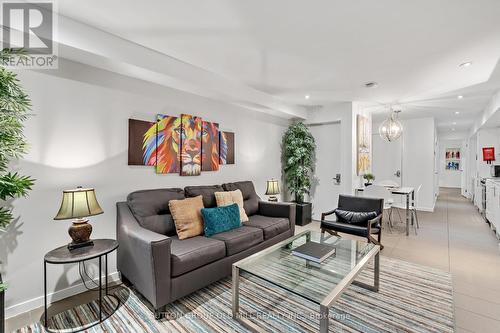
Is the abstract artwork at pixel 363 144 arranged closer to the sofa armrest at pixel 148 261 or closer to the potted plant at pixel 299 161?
the potted plant at pixel 299 161

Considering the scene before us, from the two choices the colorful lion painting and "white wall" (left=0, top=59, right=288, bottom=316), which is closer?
"white wall" (left=0, top=59, right=288, bottom=316)

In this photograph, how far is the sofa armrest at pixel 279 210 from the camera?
3.68 meters

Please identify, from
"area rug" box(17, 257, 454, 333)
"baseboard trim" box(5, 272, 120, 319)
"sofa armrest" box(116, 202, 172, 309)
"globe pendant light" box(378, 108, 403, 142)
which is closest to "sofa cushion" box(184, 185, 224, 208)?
"sofa armrest" box(116, 202, 172, 309)

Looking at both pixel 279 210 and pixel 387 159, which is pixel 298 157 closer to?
pixel 279 210

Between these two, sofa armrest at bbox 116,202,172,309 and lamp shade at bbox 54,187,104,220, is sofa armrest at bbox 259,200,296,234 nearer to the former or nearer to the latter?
sofa armrest at bbox 116,202,172,309

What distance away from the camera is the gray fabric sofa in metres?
2.03

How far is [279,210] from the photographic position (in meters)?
3.75

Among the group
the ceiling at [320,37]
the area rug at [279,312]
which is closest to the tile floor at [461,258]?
the area rug at [279,312]

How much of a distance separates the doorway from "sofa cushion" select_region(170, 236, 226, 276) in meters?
3.35

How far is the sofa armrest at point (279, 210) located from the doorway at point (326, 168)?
1.80 metres

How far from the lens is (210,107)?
12.5 feet

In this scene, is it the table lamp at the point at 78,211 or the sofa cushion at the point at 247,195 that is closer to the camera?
the table lamp at the point at 78,211

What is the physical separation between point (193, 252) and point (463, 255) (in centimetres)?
379

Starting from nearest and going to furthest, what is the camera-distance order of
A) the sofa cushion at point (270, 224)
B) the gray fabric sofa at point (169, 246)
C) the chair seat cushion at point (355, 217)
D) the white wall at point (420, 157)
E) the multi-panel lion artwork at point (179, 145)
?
the gray fabric sofa at point (169, 246), the multi-panel lion artwork at point (179, 145), the sofa cushion at point (270, 224), the chair seat cushion at point (355, 217), the white wall at point (420, 157)
